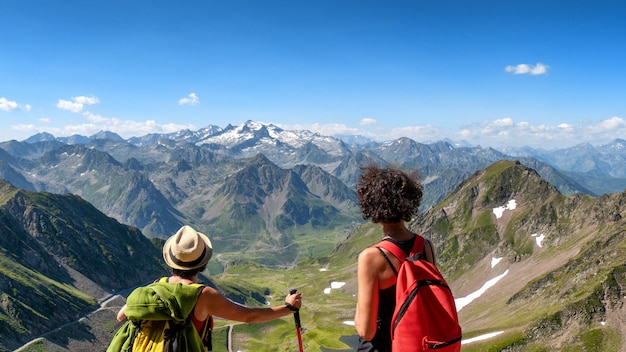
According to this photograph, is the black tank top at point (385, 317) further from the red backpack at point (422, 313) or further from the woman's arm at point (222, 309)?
the woman's arm at point (222, 309)

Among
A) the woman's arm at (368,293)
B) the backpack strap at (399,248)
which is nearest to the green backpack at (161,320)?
the woman's arm at (368,293)

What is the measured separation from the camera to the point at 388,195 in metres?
10.4

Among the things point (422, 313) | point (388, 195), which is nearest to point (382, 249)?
point (388, 195)

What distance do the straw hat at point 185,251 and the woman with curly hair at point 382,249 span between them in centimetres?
363

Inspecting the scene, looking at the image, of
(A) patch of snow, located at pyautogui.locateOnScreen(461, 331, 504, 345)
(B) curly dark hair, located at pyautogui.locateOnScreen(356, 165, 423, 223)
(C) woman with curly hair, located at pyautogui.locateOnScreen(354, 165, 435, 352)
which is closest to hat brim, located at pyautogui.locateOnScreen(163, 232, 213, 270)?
(C) woman with curly hair, located at pyautogui.locateOnScreen(354, 165, 435, 352)

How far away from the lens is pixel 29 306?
510ft

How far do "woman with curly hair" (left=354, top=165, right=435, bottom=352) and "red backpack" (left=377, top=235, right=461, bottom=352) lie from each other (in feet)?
1.74

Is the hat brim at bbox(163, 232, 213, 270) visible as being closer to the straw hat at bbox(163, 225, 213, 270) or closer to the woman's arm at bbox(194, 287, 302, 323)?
the straw hat at bbox(163, 225, 213, 270)

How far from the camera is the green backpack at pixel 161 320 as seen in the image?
28.6 ft

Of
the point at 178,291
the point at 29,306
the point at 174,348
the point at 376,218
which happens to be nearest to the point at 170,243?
the point at 178,291

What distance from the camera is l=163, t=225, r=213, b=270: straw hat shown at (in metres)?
9.66

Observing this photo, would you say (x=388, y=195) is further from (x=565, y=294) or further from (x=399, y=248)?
(x=565, y=294)

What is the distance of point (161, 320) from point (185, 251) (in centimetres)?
151

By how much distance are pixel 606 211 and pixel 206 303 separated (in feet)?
697
